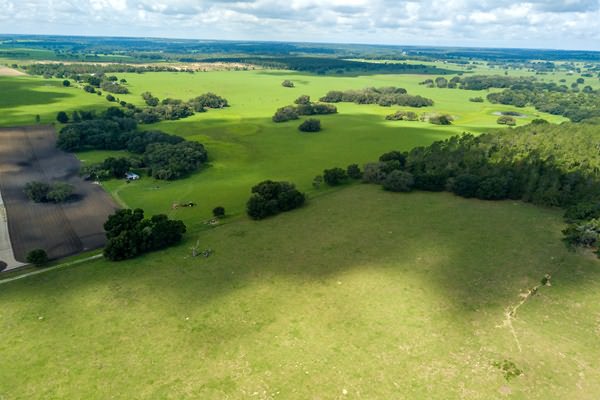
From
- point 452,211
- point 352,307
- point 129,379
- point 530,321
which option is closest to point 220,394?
point 129,379

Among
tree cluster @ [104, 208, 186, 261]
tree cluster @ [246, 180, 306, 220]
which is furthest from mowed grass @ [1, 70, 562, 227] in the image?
tree cluster @ [104, 208, 186, 261]

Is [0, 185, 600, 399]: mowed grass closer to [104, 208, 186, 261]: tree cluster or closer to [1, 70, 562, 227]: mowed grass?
[104, 208, 186, 261]: tree cluster

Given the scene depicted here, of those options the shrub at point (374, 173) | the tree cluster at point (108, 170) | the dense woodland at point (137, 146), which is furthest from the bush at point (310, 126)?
the tree cluster at point (108, 170)

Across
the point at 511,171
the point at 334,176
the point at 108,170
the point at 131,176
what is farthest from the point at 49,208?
the point at 511,171

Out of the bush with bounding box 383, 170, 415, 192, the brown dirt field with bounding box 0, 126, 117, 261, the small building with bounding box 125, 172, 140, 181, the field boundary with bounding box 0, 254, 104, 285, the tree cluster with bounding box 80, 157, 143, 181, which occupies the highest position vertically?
the bush with bounding box 383, 170, 415, 192

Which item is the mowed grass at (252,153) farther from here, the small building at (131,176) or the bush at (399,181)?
the bush at (399,181)

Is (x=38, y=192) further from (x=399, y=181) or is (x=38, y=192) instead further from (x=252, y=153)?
(x=399, y=181)
